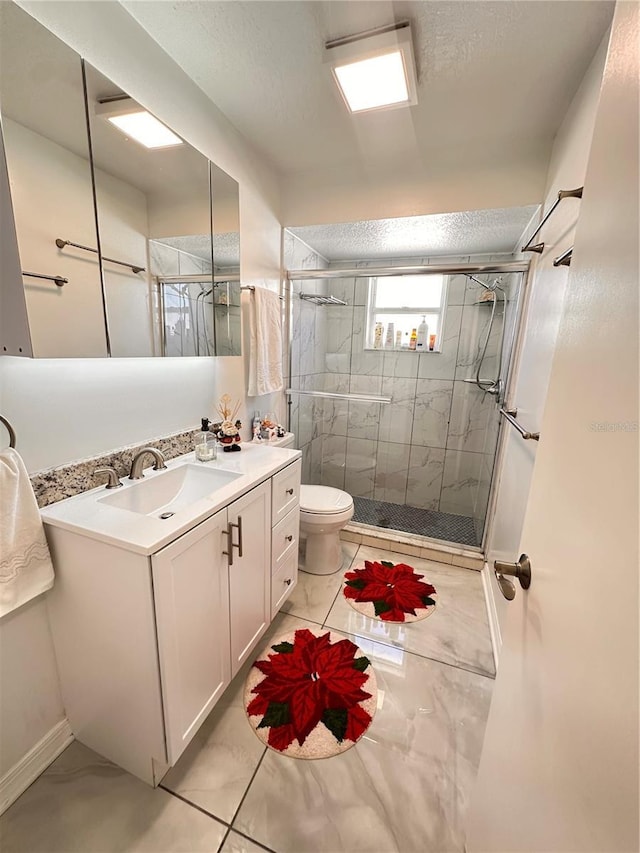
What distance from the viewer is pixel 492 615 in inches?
72.2

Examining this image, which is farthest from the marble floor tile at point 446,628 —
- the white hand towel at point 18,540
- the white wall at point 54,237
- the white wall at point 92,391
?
the white wall at point 54,237

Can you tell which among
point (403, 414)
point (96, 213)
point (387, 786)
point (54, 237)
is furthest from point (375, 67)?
point (387, 786)

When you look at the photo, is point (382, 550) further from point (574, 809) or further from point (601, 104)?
point (601, 104)

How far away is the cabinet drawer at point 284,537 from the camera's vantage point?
1.60 metres

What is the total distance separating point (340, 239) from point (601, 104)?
2.10 meters

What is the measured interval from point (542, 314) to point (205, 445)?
1.68 m

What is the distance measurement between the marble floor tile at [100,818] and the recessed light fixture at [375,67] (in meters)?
2.66

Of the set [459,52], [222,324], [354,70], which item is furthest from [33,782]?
[459,52]

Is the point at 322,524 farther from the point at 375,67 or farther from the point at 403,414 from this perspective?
the point at 375,67

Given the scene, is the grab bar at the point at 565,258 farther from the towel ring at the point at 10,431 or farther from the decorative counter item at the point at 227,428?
the towel ring at the point at 10,431

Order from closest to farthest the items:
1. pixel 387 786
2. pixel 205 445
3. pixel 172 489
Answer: pixel 387 786 < pixel 172 489 < pixel 205 445

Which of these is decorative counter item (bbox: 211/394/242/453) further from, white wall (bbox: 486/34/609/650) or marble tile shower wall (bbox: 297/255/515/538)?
white wall (bbox: 486/34/609/650)

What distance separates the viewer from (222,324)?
178 cm

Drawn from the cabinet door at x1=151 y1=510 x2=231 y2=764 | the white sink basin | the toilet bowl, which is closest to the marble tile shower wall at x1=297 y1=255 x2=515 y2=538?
the toilet bowl
